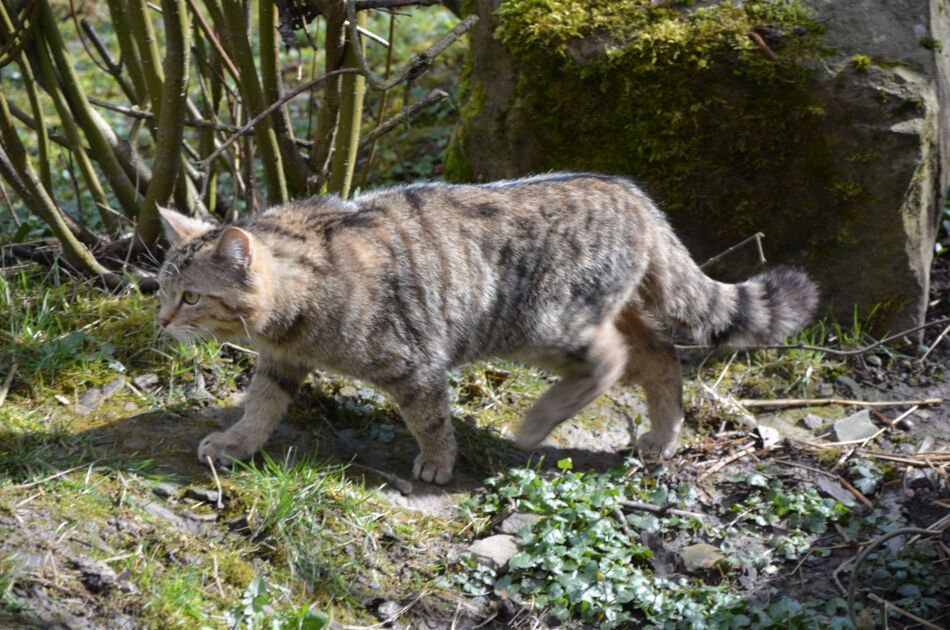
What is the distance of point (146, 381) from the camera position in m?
4.62

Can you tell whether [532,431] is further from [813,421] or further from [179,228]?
[179,228]

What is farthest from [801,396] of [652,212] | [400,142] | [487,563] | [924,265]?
[400,142]

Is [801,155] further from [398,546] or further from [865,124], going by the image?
[398,546]

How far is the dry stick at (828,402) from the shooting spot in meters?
5.01

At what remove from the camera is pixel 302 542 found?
147 inches

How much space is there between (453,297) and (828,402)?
7.10ft

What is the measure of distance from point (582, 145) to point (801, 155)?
1.16m

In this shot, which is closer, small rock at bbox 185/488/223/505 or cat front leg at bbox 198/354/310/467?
→ small rock at bbox 185/488/223/505

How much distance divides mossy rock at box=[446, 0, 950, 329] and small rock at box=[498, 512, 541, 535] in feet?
6.64

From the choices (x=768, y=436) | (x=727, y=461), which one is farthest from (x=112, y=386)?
(x=768, y=436)

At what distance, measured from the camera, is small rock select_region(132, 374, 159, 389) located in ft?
15.1

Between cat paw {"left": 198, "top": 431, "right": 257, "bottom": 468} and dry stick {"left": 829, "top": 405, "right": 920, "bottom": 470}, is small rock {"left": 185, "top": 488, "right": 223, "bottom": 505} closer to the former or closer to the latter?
cat paw {"left": 198, "top": 431, "right": 257, "bottom": 468}

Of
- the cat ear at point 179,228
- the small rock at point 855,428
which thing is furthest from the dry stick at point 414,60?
the small rock at point 855,428

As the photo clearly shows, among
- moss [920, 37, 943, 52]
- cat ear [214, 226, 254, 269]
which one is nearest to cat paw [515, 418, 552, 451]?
cat ear [214, 226, 254, 269]
